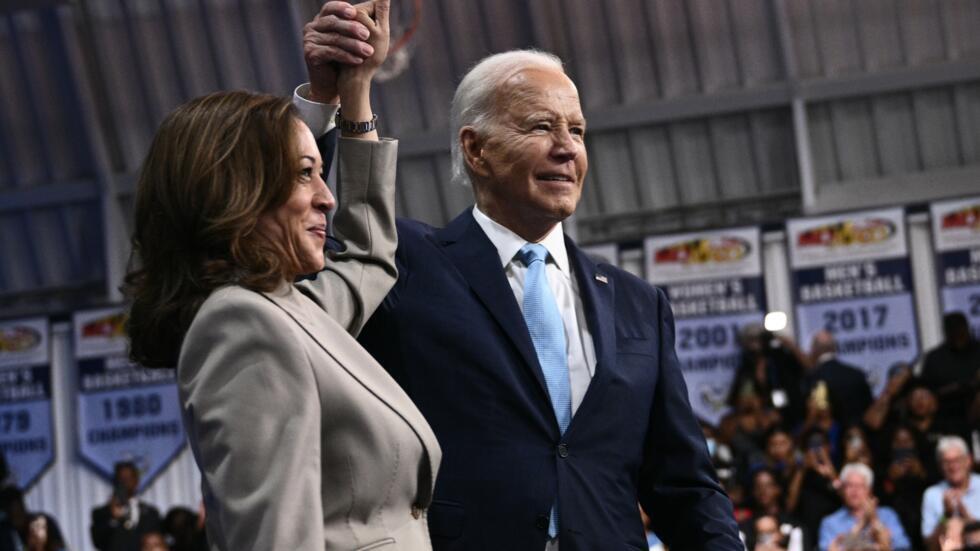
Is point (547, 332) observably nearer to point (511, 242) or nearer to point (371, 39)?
point (511, 242)

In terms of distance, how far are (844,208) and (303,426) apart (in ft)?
37.7

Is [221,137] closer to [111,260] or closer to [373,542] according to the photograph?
[373,542]

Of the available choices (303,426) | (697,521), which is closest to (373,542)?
(303,426)

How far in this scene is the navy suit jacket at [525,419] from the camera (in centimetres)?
265

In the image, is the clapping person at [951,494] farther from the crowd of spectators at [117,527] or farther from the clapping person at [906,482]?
the crowd of spectators at [117,527]

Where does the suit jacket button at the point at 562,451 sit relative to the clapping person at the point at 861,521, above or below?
above

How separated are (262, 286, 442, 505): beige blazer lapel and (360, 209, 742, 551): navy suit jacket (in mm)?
551

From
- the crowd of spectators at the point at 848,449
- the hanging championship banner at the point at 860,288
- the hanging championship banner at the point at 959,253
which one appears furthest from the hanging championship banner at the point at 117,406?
the hanging championship banner at the point at 959,253

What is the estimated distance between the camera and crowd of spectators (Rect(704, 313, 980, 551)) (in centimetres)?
827

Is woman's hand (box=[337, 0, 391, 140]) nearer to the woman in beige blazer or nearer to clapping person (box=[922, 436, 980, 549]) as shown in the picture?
the woman in beige blazer

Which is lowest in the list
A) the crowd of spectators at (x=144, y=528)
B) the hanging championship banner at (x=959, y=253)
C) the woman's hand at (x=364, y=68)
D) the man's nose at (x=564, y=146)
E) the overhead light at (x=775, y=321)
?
the crowd of spectators at (x=144, y=528)

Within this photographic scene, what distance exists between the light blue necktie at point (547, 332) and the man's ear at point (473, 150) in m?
0.19

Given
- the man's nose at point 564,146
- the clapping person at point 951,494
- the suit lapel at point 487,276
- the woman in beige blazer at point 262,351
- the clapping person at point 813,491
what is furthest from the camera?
the clapping person at point 813,491

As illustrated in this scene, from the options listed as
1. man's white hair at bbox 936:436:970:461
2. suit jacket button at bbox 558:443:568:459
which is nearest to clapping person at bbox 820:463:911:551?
man's white hair at bbox 936:436:970:461
